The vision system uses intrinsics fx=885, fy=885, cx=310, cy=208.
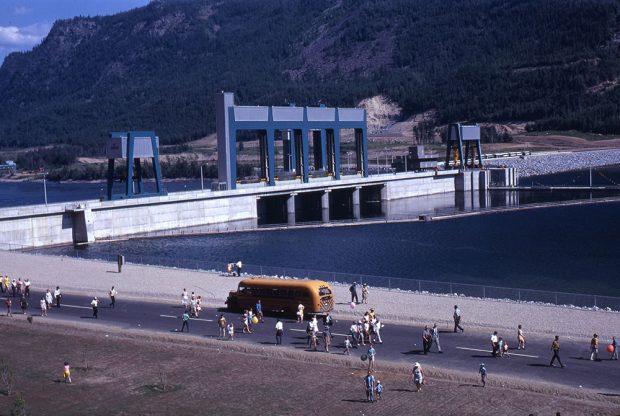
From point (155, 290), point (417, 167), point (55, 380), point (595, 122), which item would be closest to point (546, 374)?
point (55, 380)

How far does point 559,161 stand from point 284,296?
414 ft

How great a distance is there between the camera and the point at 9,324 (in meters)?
36.9

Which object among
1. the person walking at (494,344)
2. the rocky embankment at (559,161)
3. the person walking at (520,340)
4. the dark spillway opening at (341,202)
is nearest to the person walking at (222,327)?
the person walking at (494,344)

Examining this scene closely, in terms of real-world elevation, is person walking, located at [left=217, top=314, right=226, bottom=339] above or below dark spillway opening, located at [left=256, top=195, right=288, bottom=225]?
below

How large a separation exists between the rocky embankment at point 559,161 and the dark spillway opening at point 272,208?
199ft

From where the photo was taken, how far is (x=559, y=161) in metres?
154

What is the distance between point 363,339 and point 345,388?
199 inches

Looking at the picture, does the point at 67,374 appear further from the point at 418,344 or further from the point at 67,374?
the point at 418,344

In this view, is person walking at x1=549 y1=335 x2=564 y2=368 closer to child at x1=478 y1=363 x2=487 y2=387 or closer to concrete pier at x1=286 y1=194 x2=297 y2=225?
child at x1=478 y1=363 x2=487 y2=387

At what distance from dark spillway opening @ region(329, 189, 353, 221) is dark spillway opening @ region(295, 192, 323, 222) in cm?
180

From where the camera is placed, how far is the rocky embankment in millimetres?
147875

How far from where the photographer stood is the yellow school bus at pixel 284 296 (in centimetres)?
3609

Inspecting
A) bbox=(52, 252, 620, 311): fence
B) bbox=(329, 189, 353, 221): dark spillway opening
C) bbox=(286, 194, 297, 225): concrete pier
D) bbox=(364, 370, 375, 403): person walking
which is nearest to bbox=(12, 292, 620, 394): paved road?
bbox=(364, 370, 375, 403): person walking

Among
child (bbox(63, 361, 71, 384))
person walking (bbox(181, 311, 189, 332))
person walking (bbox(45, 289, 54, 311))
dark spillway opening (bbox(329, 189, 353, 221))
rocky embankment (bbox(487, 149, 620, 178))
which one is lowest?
child (bbox(63, 361, 71, 384))
